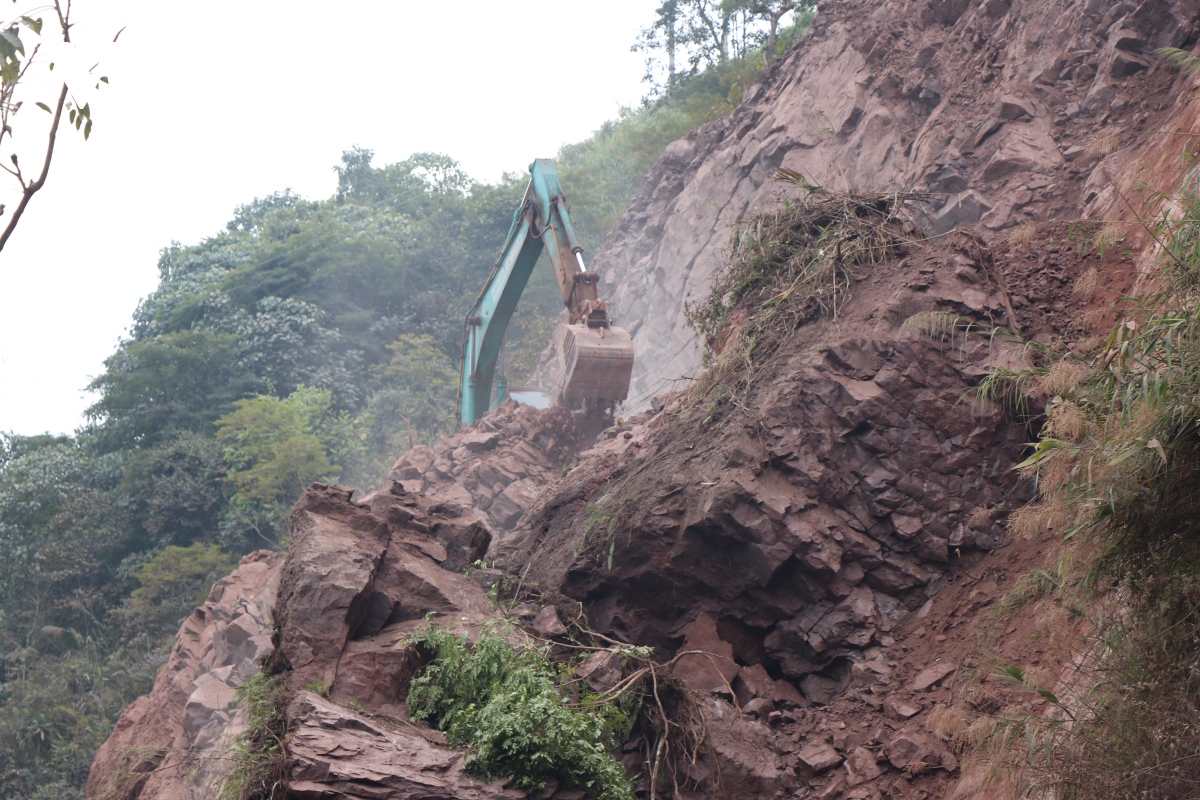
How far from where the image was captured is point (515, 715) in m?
4.63

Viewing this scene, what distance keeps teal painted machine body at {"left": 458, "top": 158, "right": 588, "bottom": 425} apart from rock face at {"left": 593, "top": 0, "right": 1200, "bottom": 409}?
2.18 metres

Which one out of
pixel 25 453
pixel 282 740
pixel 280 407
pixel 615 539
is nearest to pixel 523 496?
pixel 615 539

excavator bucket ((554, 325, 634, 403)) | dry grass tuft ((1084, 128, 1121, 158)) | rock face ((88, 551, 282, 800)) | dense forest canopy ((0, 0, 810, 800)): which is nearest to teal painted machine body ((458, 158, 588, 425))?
excavator bucket ((554, 325, 634, 403))

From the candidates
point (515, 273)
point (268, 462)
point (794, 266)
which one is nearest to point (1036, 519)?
point (794, 266)

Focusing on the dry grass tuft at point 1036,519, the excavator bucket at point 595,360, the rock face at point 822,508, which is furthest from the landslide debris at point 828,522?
the excavator bucket at point 595,360

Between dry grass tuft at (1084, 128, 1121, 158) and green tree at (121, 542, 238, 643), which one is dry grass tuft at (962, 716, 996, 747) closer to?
dry grass tuft at (1084, 128, 1121, 158)

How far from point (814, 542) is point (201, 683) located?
8128 millimetres

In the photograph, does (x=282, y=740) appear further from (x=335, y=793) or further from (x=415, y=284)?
(x=415, y=284)

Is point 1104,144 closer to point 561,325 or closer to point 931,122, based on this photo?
point 931,122

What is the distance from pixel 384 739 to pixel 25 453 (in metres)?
23.7

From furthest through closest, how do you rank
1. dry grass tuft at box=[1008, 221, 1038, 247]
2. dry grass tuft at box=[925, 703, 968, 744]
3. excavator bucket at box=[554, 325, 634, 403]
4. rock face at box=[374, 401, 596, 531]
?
rock face at box=[374, 401, 596, 531]
excavator bucket at box=[554, 325, 634, 403]
dry grass tuft at box=[1008, 221, 1038, 247]
dry grass tuft at box=[925, 703, 968, 744]

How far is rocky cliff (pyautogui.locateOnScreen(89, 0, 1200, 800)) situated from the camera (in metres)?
5.20

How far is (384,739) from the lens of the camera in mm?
4664

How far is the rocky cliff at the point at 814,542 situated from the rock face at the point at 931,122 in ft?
0.19
